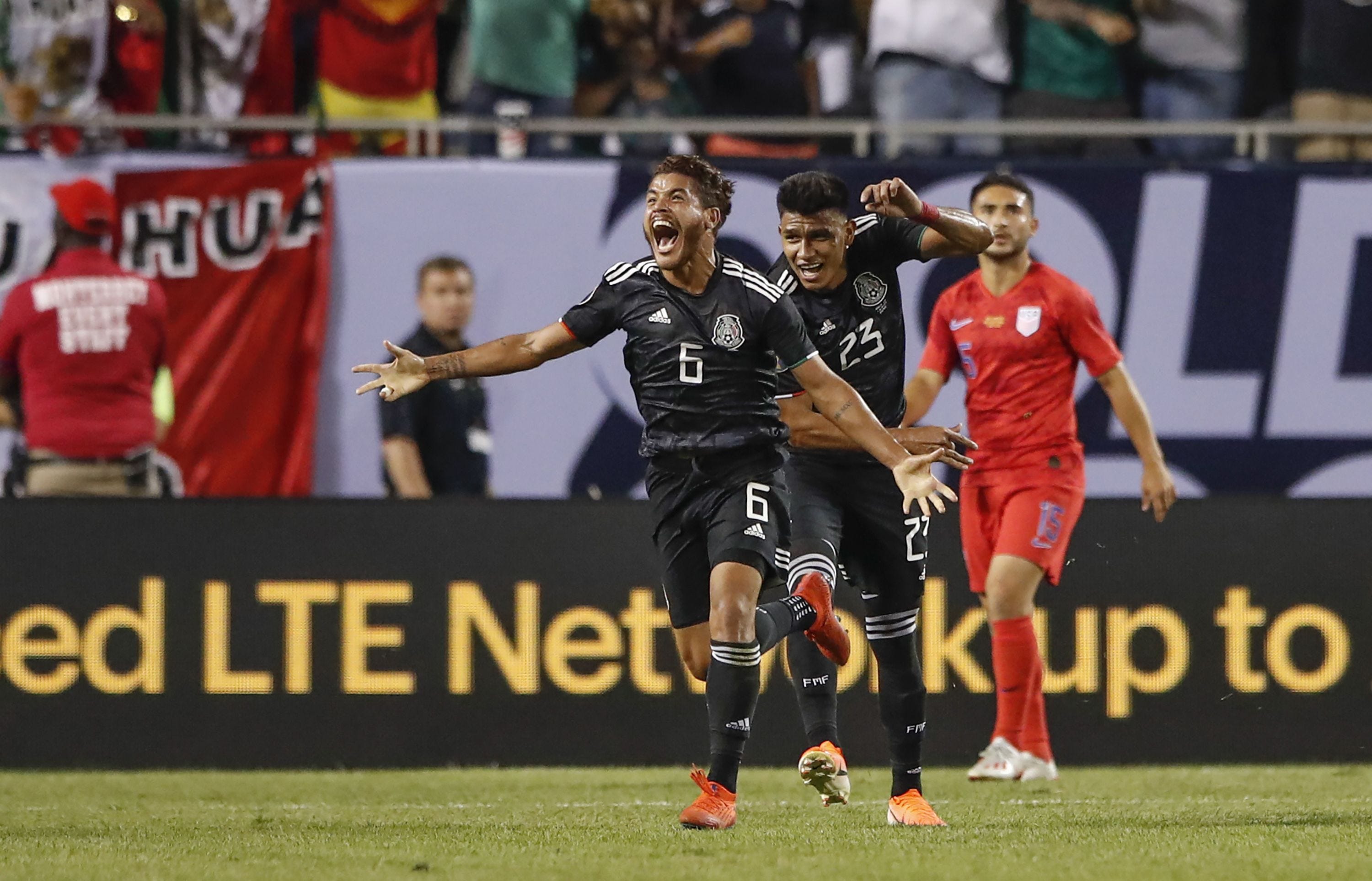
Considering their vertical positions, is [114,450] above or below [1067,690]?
above

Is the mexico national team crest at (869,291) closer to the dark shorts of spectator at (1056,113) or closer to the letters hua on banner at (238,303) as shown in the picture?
the dark shorts of spectator at (1056,113)

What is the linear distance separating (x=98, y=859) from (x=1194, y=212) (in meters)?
7.28

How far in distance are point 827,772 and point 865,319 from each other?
1.51 meters

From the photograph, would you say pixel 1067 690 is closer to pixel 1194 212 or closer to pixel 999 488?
pixel 999 488

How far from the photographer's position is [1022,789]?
7629mm

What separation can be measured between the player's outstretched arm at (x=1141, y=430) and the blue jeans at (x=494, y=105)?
13.1 ft

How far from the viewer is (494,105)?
429 inches

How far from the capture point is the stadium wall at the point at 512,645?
8586 millimetres

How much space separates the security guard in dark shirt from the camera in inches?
399

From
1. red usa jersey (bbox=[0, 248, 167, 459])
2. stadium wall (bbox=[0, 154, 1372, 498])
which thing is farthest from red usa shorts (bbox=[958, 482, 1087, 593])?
red usa jersey (bbox=[0, 248, 167, 459])

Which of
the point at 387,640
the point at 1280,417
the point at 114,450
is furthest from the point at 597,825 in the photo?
the point at 1280,417

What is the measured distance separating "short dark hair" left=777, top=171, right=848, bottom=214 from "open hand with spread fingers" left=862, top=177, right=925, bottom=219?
31 cm

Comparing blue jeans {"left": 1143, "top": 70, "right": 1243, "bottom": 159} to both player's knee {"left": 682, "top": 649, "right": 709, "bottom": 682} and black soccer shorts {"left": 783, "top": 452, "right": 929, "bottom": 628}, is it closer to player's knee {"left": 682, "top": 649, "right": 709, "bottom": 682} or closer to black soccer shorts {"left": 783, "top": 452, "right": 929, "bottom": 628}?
black soccer shorts {"left": 783, "top": 452, "right": 929, "bottom": 628}

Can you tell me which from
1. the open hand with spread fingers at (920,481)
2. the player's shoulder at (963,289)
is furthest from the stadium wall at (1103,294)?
the open hand with spread fingers at (920,481)
